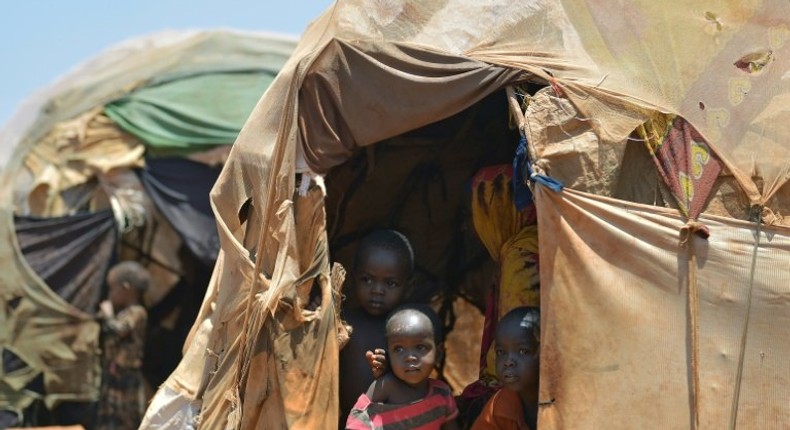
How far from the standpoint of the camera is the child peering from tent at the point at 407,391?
5375mm

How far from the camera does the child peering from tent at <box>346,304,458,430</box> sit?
5.38 m

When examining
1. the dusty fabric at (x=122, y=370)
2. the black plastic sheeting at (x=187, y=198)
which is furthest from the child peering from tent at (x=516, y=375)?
the black plastic sheeting at (x=187, y=198)

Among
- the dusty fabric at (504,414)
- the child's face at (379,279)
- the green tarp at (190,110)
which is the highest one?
the green tarp at (190,110)

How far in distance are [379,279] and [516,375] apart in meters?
1.03

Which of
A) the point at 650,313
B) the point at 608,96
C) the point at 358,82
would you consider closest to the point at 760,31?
the point at 608,96

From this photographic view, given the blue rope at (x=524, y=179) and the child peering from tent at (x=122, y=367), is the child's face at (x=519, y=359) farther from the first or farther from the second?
the child peering from tent at (x=122, y=367)

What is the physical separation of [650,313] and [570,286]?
0.32 metres

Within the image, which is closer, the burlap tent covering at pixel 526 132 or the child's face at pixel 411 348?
the burlap tent covering at pixel 526 132

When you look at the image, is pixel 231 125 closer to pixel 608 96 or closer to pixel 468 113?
pixel 468 113

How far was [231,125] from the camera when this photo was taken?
35.8 feet

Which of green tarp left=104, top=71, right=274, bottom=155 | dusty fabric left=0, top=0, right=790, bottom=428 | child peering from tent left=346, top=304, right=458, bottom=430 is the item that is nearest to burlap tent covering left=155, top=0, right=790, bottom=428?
dusty fabric left=0, top=0, right=790, bottom=428

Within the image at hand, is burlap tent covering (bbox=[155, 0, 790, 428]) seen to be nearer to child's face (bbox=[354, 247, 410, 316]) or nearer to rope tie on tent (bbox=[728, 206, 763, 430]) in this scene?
rope tie on tent (bbox=[728, 206, 763, 430])

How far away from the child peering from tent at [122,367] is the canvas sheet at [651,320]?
5.57 metres

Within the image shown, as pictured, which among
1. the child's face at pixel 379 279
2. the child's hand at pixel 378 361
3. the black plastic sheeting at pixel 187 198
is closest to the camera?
the child's hand at pixel 378 361
